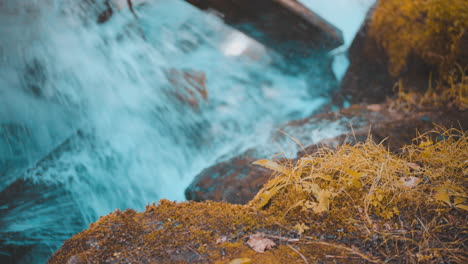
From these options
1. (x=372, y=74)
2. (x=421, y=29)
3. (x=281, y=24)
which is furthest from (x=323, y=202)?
(x=372, y=74)

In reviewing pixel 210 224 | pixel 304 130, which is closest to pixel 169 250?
pixel 210 224

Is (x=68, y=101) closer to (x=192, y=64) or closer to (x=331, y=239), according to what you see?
(x=192, y=64)

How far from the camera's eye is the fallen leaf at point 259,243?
5.15 feet

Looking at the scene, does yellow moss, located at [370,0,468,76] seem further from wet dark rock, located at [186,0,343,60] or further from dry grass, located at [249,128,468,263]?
dry grass, located at [249,128,468,263]

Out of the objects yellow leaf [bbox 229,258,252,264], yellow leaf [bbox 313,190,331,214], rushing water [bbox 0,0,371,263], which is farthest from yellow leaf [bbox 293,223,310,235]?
rushing water [bbox 0,0,371,263]

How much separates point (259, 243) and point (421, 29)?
6.00 metres

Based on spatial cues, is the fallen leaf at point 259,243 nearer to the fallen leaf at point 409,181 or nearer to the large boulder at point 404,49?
the fallen leaf at point 409,181

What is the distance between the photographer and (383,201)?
182 centimetres

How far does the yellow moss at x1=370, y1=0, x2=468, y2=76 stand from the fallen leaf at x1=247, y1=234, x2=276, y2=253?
18.0ft

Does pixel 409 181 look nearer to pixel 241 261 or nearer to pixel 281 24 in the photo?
pixel 241 261

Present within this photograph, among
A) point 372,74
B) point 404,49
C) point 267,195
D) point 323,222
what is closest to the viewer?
point 323,222

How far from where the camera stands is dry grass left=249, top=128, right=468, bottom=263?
1.55 m

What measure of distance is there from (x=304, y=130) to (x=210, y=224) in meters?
3.60

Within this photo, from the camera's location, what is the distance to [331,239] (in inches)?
64.4
